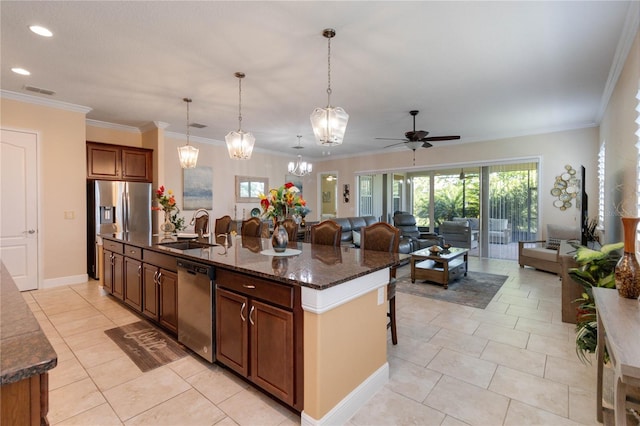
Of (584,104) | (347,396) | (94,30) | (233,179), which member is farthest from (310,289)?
(233,179)

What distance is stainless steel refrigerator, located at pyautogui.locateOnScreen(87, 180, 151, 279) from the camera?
17.0ft

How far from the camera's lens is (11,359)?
2.57 ft

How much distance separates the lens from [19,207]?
4.41m

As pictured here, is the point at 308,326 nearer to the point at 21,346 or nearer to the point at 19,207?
the point at 21,346

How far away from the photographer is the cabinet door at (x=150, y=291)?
307cm

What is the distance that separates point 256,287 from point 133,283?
228cm

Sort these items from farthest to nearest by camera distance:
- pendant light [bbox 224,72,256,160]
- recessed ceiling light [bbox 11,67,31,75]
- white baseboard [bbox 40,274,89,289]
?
white baseboard [bbox 40,274,89,289] → pendant light [bbox 224,72,256,160] → recessed ceiling light [bbox 11,67,31,75]

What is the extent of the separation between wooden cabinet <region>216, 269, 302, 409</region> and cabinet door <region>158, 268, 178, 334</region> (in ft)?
2.30

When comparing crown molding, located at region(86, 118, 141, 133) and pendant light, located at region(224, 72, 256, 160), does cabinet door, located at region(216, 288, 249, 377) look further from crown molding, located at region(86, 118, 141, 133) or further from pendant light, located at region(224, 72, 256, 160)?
crown molding, located at region(86, 118, 141, 133)

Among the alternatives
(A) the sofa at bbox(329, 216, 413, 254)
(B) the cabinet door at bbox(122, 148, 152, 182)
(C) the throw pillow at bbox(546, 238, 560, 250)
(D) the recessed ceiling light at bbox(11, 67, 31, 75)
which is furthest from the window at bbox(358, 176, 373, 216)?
(D) the recessed ceiling light at bbox(11, 67, 31, 75)

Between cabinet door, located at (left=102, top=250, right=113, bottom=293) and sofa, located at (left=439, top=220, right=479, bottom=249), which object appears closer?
cabinet door, located at (left=102, top=250, right=113, bottom=293)

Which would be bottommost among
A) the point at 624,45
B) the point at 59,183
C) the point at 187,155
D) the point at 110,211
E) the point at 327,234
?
the point at 327,234

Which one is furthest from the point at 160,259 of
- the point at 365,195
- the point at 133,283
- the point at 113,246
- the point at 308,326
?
the point at 365,195

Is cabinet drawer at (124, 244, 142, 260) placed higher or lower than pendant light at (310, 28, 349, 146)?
lower
